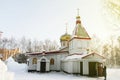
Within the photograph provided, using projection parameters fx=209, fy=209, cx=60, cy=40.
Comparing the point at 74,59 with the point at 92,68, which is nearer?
the point at 92,68

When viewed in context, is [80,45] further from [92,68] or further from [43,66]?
[43,66]

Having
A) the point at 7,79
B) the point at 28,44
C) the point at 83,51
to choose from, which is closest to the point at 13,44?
the point at 28,44

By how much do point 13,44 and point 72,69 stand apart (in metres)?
42.3

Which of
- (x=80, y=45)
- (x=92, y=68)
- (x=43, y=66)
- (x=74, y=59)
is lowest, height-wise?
(x=43, y=66)

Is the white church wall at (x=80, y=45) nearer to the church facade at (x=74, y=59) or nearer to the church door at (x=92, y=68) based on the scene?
the church facade at (x=74, y=59)

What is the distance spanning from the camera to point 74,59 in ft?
77.8

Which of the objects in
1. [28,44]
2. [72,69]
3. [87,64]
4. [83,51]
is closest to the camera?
[87,64]

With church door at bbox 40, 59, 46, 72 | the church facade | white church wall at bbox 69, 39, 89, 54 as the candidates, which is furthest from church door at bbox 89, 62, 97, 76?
church door at bbox 40, 59, 46, 72

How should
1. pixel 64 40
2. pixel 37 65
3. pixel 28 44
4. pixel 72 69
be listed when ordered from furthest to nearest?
1. pixel 28 44
2. pixel 64 40
3. pixel 37 65
4. pixel 72 69

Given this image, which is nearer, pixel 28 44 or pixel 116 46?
pixel 116 46

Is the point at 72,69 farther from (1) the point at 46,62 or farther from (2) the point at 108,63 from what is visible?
(2) the point at 108,63

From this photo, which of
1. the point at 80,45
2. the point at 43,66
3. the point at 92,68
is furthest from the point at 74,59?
the point at 43,66

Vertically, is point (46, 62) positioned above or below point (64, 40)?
below

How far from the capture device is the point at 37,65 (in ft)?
93.7
